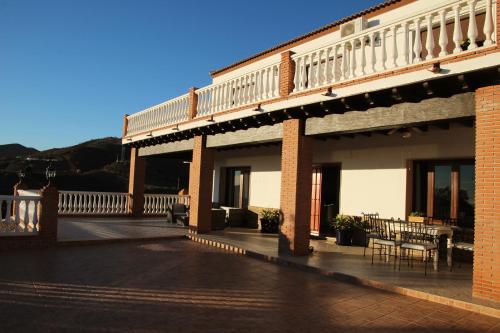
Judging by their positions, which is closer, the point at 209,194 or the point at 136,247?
the point at 136,247

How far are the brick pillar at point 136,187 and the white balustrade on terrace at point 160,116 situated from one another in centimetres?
136

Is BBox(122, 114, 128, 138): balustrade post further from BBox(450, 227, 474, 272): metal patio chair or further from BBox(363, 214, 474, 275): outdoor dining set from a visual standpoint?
BBox(450, 227, 474, 272): metal patio chair

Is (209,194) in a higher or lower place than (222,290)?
higher

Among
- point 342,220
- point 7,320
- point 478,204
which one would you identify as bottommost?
point 7,320

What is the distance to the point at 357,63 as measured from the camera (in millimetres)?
9562

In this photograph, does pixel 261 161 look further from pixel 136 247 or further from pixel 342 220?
pixel 136 247

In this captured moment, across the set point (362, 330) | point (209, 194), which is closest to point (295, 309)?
point (362, 330)

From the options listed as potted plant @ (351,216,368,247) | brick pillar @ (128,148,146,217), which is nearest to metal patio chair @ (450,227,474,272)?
potted plant @ (351,216,368,247)

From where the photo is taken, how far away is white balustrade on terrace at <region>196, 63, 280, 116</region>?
32.2 feet

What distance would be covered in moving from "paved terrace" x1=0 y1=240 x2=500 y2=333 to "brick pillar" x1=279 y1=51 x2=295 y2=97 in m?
4.13

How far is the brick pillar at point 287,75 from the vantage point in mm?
9172

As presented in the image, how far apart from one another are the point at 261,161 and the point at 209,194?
3032 mm

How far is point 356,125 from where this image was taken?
7965 mm

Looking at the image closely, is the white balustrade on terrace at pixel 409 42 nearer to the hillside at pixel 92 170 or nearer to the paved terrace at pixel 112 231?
the paved terrace at pixel 112 231
